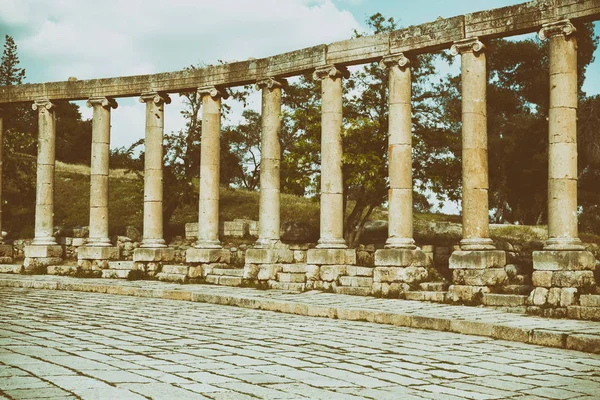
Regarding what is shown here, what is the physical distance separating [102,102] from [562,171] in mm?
16337

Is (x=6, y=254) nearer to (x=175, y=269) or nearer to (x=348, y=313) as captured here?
(x=175, y=269)

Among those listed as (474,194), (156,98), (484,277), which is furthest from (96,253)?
(484,277)

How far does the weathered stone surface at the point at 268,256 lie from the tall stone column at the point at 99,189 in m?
6.46

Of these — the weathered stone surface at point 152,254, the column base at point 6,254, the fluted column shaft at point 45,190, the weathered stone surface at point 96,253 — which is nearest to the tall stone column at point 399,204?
the weathered stone surface at point 152,254

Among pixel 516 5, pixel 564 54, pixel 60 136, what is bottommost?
pixel 564 54

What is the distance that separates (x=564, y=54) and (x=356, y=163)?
7619 mm

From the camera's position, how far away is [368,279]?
61.8 feet

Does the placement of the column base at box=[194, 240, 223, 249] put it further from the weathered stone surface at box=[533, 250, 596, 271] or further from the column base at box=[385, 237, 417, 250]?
the weathered stone surface at box=[533, 250, 596, 271]

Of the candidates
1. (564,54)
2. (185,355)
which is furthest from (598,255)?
(185,355)

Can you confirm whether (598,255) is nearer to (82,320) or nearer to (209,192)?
(209,192)

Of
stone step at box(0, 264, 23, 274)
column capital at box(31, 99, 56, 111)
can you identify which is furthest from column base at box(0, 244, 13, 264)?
column capital at box(31, 99, 56, 111)

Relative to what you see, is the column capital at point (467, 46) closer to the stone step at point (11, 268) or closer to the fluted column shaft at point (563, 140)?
the fluted column shaft at point (563, 140)

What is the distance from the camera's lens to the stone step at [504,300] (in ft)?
50.2

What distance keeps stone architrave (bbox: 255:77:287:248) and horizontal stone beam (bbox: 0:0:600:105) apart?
85cm
